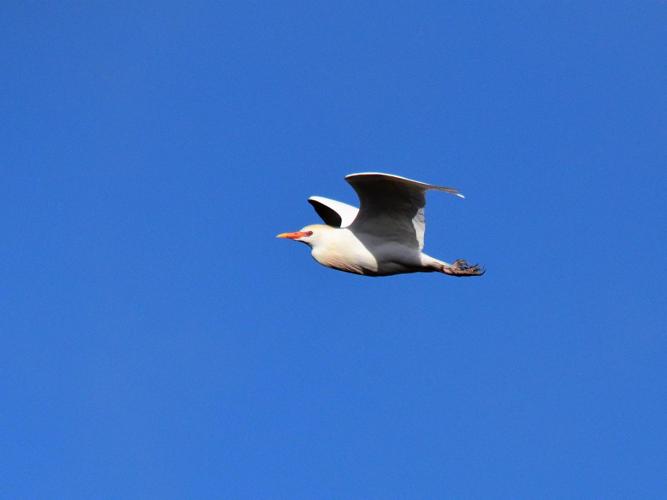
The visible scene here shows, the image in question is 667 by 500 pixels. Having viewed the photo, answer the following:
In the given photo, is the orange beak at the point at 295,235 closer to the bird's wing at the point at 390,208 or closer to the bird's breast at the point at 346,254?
the bird's breast at the point at 346,254

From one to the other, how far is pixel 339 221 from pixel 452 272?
13.1ft

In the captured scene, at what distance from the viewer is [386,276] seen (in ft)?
82.7

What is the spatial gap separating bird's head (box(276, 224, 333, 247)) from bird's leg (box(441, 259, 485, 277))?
9.39 feet

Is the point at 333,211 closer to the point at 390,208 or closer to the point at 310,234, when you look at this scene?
the point at 310,234

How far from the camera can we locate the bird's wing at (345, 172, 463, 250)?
22.6 meters

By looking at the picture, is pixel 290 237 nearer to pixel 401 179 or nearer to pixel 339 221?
pixel 339 221

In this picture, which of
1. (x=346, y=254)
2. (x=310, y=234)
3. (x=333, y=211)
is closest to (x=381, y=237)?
(x=346, y=254)

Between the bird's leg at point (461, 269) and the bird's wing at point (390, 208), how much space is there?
75cm

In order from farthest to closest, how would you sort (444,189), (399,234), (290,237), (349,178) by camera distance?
(290,237)
(399,234)
(349,178)
(444,189)

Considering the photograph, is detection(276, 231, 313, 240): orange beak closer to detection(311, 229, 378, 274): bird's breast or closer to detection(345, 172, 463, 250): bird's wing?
detection(311, 229, 378, 274): bird's breast

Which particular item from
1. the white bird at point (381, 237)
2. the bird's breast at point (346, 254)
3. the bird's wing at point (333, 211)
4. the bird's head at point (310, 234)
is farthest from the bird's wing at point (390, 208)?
the bird's wing at point (333, 211)

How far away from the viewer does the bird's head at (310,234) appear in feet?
84.1

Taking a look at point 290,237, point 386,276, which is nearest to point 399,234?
point 386,276

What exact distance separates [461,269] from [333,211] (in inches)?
169
